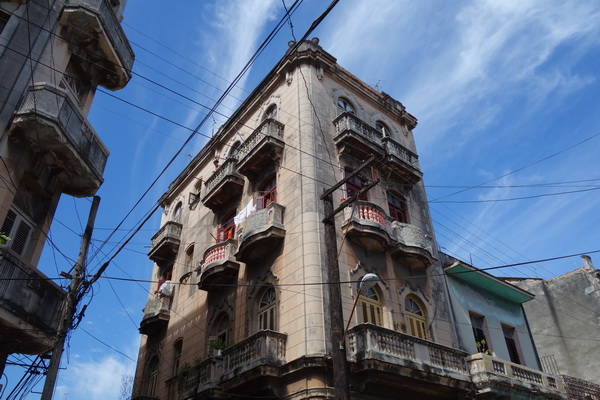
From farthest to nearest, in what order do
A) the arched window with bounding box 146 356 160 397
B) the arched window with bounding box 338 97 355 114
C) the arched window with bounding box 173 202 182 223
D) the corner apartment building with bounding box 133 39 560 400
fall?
the arched window with bounding box 173 202 182 223 → the arched window with bounding box 146 356 160 397 → the arched window with bounding box 338 97 355 114 → the corner apartment building with bounding box 133 39 560 400

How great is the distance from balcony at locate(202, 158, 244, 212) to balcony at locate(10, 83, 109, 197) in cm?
704

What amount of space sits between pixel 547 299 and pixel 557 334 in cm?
214

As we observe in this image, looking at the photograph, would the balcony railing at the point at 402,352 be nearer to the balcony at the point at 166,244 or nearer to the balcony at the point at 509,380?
the balcony at the point at 509,380

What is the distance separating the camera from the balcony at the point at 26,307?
36.8 feet

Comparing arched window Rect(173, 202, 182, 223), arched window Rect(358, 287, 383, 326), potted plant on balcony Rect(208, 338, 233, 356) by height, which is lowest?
potted plant on balcony Rect(208, 338, 233, 356)

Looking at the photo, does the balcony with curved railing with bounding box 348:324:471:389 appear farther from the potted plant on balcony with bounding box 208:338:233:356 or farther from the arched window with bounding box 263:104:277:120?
the arched window with bounding box 263:104:277:120

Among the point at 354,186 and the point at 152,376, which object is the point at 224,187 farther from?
the point at 152,376

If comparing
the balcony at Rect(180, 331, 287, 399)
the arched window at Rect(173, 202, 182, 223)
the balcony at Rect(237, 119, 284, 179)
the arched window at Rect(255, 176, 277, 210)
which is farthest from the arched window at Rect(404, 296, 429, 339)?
the arched window at Rect(173, 202, 182, 223)

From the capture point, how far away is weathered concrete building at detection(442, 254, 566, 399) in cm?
1655

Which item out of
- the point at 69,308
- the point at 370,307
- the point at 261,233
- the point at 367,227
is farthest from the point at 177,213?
the point at 69,308

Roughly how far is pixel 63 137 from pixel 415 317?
1293 centimetres

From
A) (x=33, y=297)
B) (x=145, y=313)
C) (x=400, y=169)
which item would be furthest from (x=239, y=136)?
(x=33, y=297)

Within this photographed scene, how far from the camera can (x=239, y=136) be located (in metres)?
24.4

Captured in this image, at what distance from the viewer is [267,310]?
17125 millimetres
